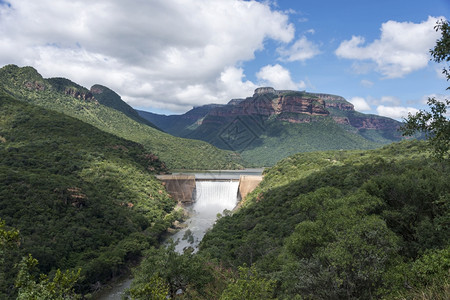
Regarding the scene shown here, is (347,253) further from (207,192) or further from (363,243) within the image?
(207,192)

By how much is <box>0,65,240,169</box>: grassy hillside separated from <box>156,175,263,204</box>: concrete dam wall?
32.4 meters

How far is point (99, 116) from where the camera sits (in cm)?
13975

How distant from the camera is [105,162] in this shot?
204 ft

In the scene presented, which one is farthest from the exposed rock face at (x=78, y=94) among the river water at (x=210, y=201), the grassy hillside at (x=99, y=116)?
the river water at (x=210, y=201)

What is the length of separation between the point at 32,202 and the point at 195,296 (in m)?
32.2

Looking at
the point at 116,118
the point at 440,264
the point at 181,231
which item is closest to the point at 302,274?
the point at 440,264

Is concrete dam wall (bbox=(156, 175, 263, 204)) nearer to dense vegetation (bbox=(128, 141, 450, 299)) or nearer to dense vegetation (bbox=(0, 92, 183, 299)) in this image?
dense vegetation (bbox=(0, 92, 183, 299))

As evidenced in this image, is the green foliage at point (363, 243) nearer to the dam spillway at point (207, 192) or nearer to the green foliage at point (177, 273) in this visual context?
the green foliage at point (177, 273)

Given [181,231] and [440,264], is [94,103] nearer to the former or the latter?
[181,231]

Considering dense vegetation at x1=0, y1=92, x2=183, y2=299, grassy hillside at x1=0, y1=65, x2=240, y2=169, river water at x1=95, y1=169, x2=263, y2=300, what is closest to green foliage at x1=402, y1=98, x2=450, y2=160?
dense vegetation at x1=0, y1=92, x2=183, y2=299

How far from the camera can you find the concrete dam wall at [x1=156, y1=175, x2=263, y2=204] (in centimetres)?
7188

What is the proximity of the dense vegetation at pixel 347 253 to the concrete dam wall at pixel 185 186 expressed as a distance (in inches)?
1295

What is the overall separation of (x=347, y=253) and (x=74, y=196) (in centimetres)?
4432

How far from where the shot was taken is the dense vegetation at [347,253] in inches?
459
